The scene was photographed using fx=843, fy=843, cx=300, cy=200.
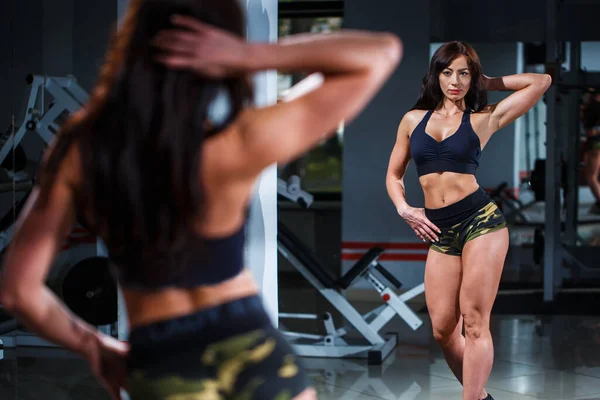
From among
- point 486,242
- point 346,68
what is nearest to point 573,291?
point 486,242

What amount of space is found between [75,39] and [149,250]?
7.34 feet

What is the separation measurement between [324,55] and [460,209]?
229 cm

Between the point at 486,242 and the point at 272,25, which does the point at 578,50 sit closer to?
the point at 486,242

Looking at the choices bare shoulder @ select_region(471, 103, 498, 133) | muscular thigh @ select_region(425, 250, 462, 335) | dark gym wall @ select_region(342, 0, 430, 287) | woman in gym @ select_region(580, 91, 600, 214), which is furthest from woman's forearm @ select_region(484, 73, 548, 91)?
woman in gym @ select_region(580, 91, 600, 214)

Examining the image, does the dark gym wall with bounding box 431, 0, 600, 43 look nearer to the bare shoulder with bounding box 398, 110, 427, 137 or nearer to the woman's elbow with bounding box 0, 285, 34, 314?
the bare shoulder with bounding box 398, 110, 427, 137

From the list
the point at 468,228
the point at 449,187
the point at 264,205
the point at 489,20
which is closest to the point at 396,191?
the point at 449,187

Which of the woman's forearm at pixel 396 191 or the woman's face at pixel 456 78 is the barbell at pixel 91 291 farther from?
the woman's face at pixel 456 78

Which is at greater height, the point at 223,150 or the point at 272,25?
the point at 272,25

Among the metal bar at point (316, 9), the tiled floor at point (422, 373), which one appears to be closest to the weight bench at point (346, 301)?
the tiled floor at point (422, 373)

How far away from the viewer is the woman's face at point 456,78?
3.44 m

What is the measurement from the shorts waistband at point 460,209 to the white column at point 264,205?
2.61ft

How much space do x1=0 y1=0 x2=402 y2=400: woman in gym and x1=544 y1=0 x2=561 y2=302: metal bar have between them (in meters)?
5.63

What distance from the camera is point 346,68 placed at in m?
1.22

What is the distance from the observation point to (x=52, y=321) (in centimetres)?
132
